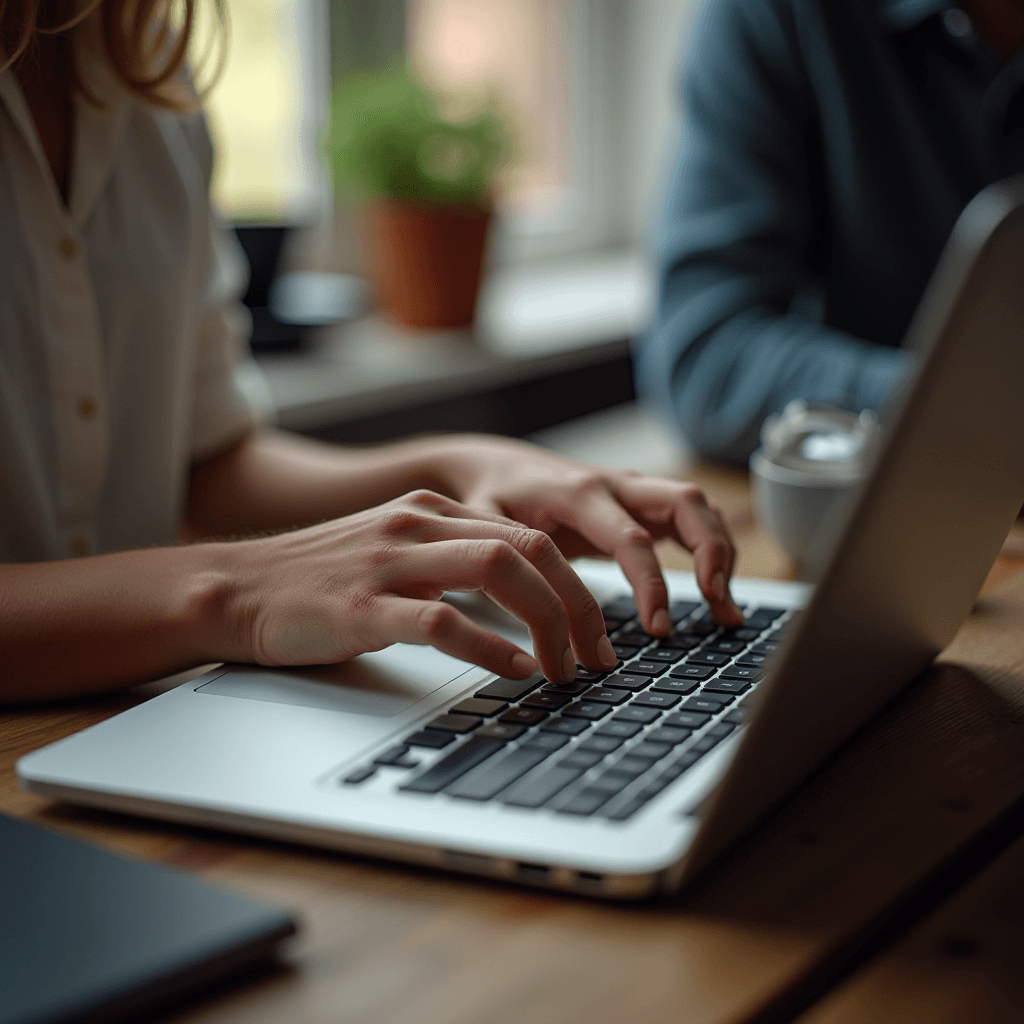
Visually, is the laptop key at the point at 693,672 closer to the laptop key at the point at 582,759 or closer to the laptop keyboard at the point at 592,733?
the laptop keyboard at the point at 592,733

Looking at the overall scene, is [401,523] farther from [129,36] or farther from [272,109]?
[272,109]

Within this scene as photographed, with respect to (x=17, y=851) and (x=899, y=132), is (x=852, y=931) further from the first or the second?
(x=899, y=132)

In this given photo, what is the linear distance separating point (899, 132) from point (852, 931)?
1.15 metres

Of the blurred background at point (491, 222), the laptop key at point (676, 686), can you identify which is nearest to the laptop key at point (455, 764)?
the laptop key at point (676, 686)

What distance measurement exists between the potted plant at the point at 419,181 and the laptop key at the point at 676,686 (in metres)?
1.39

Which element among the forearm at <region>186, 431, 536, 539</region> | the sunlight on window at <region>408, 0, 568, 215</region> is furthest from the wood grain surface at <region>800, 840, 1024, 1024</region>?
the sunlight on window at <region>408, 0, 568, 215</region>

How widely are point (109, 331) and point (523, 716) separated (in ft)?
1.88

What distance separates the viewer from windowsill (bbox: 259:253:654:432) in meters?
1.61

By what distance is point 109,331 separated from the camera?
0.94 metres

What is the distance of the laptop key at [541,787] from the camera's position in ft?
1.43

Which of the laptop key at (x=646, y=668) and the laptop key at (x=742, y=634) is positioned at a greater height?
the laptop key at (x=646, y=668)

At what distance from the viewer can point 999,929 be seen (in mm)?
405

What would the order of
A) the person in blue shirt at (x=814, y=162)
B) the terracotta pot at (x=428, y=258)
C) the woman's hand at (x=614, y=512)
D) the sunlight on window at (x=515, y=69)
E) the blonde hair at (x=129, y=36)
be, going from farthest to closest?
the sunlight on window at (x=515, y=69)
the terracotta pot at (x=428, y=258)
the person in blue shirt at (x=814, y=162)
the blonde hair at (x=129, y=36)
the woman's hand at (x=614, y=512)

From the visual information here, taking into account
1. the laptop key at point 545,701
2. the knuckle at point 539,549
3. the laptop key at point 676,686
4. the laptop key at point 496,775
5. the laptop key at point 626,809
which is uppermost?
the knuckle at point 539,549
